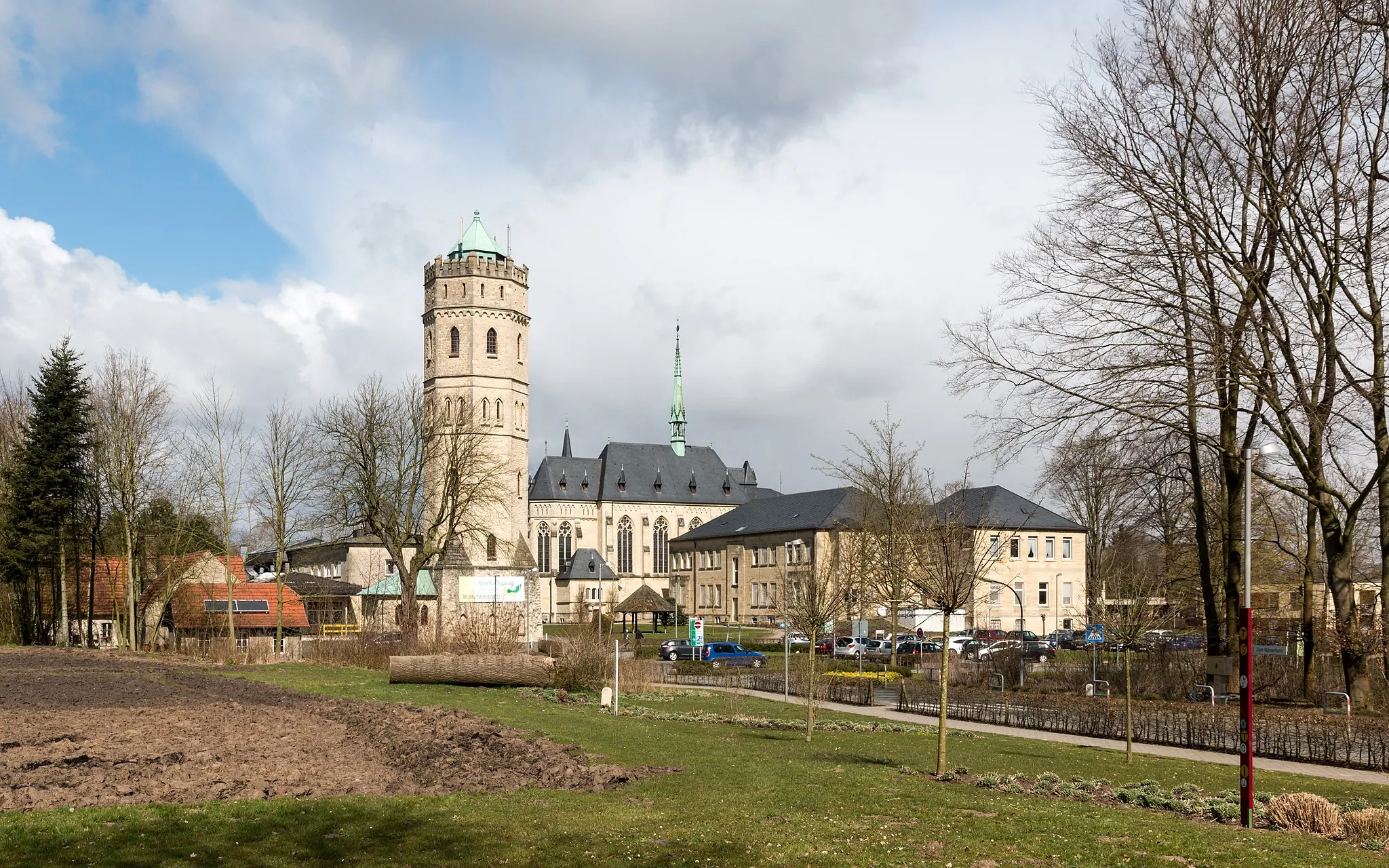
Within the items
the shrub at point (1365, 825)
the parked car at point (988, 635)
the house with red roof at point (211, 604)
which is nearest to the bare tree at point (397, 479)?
the house with red roof at point (211, 604)

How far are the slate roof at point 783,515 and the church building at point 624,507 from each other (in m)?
8.74

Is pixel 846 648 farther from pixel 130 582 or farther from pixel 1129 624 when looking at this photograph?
pixel 1129 624

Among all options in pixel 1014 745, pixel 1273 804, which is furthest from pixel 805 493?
pixel 1273 804

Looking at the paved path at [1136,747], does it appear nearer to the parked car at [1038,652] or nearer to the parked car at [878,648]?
the parked car at [1038,652]

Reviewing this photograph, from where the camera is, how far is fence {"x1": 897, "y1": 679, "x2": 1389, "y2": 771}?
20766 mm

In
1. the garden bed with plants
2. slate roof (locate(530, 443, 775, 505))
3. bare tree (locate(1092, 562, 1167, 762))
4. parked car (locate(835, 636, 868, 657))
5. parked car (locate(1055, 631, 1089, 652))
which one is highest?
slate roof (locate(530, 443, 775, 505))

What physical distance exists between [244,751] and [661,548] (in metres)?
96.8

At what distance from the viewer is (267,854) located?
9.80m

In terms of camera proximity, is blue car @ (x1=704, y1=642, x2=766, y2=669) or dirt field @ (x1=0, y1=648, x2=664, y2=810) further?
blue car @ (x1=704, y1=642, x2=766, y2=669)

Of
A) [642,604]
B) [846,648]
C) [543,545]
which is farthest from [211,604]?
[543,545]

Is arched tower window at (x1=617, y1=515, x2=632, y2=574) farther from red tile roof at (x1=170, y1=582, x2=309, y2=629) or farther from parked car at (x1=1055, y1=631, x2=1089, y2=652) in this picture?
parked car at (x1=1055, y1=631, x2=1089, y2=652)

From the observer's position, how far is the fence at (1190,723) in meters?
20.8

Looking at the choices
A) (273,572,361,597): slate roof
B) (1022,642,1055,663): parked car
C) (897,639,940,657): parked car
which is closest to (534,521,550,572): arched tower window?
(273,572,361,597): slate roof

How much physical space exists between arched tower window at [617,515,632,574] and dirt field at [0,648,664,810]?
8612 centimetres
